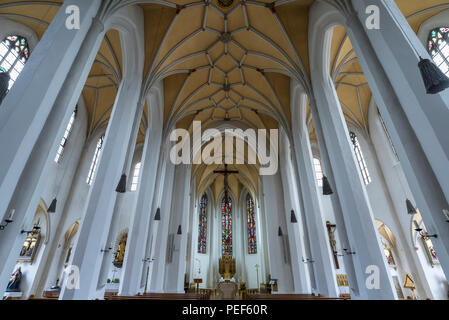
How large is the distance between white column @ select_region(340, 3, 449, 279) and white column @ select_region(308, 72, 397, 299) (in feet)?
6.68

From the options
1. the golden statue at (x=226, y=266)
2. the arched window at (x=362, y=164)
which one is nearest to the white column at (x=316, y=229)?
the arched window at (x=362, y=164)

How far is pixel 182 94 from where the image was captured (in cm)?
1255

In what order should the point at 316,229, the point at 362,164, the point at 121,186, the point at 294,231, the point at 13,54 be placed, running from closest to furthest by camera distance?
the point at 121,186
the point at 13,54
the point at 316,229
the point at 294,231
the point at 362,164

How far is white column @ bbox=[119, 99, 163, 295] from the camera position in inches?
333

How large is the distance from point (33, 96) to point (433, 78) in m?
5.74

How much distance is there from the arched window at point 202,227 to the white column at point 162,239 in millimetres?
11260

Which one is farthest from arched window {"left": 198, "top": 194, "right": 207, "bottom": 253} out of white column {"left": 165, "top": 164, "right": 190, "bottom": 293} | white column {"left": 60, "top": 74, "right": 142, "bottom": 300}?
white column {"left": 60, "top": 74, "right": 142, "bottom": 300}

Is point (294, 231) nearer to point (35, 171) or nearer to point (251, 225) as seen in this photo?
point (35, 171)

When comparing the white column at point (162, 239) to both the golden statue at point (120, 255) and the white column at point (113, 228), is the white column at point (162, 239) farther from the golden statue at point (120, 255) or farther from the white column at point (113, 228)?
the white column at point (113, 228)

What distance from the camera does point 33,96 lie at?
3.59 metres

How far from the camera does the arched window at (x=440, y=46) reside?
810 centimetres

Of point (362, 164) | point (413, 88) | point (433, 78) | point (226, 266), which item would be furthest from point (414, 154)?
point (226, 266)
